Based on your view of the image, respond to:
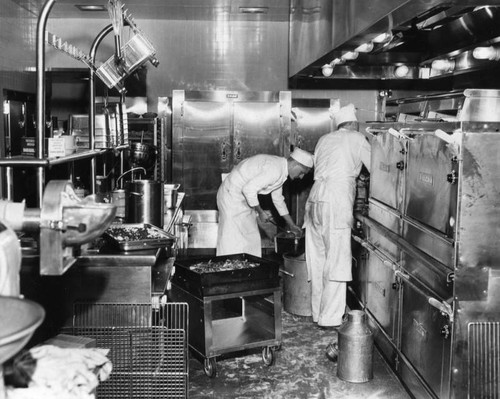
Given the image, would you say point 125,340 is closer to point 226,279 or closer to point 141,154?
point 226,279

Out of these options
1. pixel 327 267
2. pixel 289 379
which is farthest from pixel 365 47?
pixel 289 379

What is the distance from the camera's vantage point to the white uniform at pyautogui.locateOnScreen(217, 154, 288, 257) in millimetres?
6008

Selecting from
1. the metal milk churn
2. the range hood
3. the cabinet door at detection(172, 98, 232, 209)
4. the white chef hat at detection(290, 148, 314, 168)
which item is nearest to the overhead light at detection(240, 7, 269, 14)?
the range hood

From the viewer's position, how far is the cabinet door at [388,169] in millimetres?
4637

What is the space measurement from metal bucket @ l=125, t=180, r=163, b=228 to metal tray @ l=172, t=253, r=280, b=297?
460 mm

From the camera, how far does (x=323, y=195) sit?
233 inches

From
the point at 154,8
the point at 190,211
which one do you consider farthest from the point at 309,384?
the point at 154,8

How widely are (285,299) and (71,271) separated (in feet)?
10.2

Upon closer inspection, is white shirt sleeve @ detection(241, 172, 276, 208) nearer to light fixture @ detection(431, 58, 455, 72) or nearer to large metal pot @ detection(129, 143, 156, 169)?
large metal pot @ detection(129, 143, 156, 169)

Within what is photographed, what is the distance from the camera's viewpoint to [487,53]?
191 inches

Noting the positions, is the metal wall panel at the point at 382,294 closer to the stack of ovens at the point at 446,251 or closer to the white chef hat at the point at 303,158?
the stack of ovens at the point at 446,251

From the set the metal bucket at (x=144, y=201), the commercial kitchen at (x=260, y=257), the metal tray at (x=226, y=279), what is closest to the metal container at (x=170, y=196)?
the commercial kitchen at (x=260, y=257)

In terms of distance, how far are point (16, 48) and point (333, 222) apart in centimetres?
453

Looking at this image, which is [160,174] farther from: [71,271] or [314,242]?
[71,271]
